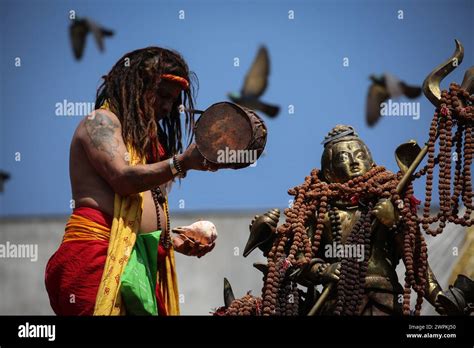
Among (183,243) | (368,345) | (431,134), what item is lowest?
(368,345)

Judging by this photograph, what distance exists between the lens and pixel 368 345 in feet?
25.8

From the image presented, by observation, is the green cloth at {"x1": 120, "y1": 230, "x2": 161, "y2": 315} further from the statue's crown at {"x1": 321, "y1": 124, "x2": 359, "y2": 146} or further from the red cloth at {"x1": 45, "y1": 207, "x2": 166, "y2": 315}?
the statue's crown at {"x1": 321, "y1": 124, "x2": 359, "y2": 146}

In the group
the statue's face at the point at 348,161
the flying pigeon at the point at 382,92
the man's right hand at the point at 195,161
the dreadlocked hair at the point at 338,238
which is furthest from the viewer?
the flying pigeon at the point at 382,92

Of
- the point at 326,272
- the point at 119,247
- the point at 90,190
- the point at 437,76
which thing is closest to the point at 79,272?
the point at 119,247

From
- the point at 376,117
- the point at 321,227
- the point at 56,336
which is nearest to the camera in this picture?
the point at 56,336

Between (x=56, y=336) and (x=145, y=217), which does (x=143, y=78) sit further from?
(x=56, y=336)

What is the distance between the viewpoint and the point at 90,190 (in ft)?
26.0

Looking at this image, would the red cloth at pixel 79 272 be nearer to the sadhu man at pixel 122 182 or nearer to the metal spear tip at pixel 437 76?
the sadhu man at pixel 122 182

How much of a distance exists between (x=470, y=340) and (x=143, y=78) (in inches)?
90.7

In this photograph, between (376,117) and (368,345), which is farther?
(376,117)

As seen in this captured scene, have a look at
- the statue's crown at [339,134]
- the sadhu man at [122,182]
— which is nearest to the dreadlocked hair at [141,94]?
the sadhu man at [122,182]

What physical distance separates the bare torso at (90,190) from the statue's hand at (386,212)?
3.97ft

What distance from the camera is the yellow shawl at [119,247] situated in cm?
768

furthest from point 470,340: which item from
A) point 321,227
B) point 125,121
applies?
point 125,121
